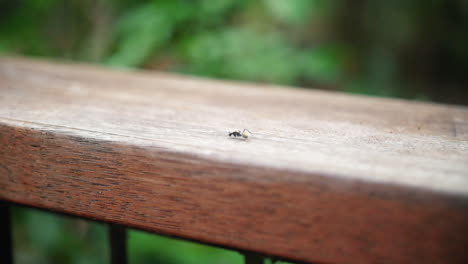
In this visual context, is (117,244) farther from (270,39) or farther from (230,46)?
(270,39)

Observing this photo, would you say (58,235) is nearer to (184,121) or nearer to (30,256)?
(30,256)

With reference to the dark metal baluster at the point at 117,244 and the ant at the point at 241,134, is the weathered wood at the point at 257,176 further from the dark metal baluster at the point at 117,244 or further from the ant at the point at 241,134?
the dark metal baluster at the point at 117,244

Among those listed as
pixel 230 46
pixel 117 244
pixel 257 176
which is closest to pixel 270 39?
pixel 230 46

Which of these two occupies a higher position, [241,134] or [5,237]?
[241,134]

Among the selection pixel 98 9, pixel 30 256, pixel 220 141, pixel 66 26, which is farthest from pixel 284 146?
pixel 66 26

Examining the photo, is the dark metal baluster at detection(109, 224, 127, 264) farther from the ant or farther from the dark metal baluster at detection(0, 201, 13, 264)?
the ant

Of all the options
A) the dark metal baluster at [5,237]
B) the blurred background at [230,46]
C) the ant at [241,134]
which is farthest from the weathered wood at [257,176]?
the blurred background at [230,46]
